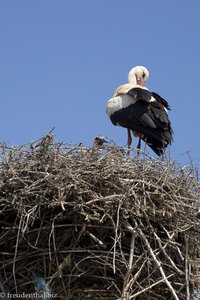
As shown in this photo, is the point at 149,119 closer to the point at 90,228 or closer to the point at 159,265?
the point at 90,228

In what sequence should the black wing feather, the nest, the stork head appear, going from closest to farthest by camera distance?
the nest → the black wing feather → the stork head

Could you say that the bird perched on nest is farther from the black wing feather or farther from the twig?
the twig

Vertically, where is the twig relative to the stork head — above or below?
below

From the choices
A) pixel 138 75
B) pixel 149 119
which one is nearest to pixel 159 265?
pixel 149 119

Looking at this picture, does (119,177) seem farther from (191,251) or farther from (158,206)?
(191,251)

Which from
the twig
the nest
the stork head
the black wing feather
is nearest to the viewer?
the twig

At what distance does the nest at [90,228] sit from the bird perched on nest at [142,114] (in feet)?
6.98

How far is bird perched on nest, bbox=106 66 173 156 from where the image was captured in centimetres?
959

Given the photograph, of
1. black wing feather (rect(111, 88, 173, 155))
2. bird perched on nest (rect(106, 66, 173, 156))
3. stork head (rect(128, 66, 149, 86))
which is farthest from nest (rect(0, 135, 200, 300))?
stork head (rect(128, 66, 149, 86))

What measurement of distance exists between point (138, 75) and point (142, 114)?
64.2 inches

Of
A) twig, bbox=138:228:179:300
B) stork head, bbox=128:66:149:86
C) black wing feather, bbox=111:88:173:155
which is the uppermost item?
stork head, bbox=128:66:149:86

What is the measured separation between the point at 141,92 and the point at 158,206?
2.97 meters

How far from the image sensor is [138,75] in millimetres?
11258

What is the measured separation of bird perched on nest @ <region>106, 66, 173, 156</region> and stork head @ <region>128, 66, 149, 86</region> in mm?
670
